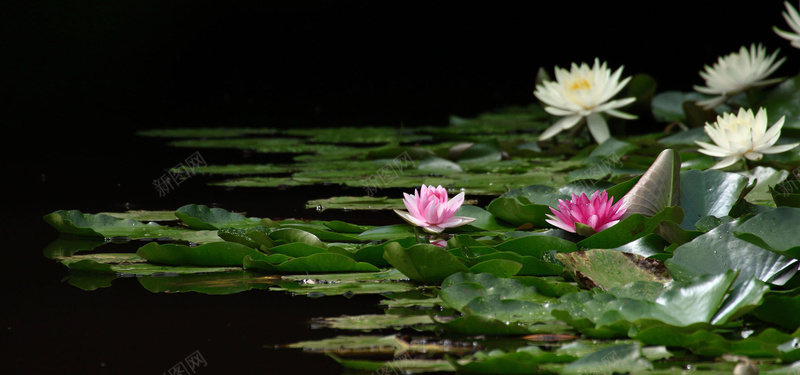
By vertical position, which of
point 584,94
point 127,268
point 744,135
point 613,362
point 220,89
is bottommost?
point 613,362

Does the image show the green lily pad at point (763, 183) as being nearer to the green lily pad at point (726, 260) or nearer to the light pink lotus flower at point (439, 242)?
the green lily pad at point (726, 260)

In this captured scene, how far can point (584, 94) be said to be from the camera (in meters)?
2.67

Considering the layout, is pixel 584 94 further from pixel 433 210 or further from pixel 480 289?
pixel 480 289

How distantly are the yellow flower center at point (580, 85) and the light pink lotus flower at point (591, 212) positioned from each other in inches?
52.1

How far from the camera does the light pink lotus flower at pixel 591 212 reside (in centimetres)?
137

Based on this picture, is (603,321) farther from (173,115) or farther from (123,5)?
(123,5)

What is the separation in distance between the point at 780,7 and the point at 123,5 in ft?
25.2

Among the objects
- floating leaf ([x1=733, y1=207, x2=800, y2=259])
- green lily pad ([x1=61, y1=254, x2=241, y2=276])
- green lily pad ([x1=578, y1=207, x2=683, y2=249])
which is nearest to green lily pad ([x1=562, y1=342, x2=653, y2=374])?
floating leaf ([x1=733, y1=207, x2=800, y2=259])

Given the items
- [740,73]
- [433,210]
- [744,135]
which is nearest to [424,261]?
[433,210]

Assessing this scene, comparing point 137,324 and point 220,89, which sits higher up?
Result: point 220,89

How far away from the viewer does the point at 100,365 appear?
0.93 m

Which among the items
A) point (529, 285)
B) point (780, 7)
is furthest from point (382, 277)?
point (780, 7)

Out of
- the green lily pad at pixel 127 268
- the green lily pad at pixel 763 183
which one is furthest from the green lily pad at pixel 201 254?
the green lily pad at pixel 763 183

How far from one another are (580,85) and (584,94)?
1.4 inches
